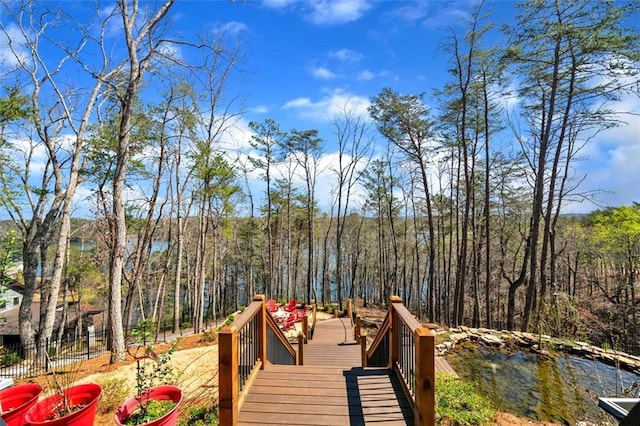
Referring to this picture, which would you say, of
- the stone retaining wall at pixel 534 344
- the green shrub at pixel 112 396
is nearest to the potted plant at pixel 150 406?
the green shrub at pixel 112 396

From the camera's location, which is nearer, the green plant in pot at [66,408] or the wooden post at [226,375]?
the wooden post at [226,375]

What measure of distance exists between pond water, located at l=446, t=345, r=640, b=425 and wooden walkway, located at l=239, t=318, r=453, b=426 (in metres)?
3.14

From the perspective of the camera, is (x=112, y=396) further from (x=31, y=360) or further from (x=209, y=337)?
(x=31, y=360)

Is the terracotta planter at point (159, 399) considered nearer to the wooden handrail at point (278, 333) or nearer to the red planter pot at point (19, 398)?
the red planter pot at point (19, 398)

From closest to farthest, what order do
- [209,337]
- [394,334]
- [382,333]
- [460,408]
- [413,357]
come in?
[413,357]
[394,334]
[460,408]
[382,333]
[209,337]

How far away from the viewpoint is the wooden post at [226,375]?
8.33 feet

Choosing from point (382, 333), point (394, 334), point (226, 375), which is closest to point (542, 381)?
point (382, 333)

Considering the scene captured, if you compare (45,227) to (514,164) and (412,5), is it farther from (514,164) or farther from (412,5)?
(514,164)

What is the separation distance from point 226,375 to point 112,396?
333 centimetres

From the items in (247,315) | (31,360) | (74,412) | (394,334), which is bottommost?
(31,360)

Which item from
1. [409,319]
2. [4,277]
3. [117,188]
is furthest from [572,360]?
[117,188]

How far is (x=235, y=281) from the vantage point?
30.4m

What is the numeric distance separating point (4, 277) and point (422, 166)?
11.6 metres

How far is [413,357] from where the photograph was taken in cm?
288
